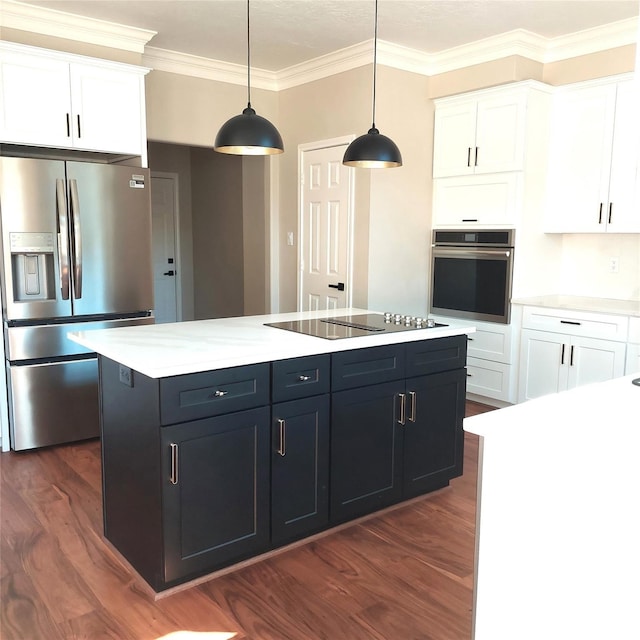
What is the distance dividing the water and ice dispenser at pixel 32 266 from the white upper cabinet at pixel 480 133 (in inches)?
117

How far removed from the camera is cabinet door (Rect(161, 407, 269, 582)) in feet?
7.14

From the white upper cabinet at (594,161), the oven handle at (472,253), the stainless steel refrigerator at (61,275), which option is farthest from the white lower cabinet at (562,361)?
the stainless steel refrigerator at (61,275)

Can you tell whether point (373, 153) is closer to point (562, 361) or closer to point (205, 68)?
point (562, 361)

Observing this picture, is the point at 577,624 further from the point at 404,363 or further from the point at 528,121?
the point at 528,121

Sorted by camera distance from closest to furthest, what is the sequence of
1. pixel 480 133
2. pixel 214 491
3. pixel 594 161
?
pixel 214 491
pixel 594 161
pixel 480 133

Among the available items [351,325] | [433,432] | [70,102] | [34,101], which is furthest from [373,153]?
[34,101]

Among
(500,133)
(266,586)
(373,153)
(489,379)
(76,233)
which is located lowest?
(266,586)

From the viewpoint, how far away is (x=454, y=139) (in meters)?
4.75

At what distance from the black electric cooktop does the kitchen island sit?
0.21ft

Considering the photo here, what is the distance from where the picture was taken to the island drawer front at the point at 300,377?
2416 mm

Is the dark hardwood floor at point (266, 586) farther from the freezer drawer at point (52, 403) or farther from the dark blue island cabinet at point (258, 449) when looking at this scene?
the freezer drawer at point (52, 403)

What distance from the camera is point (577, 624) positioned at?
1544 millimetres

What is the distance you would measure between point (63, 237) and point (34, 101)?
826 mm

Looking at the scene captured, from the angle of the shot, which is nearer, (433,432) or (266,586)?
(266,586)
